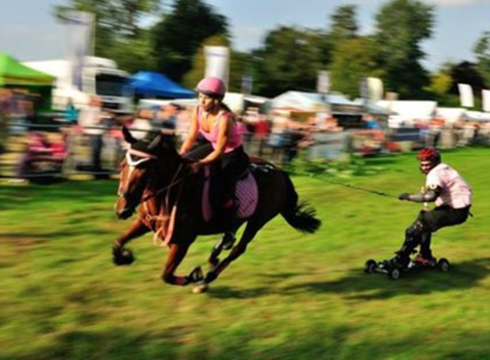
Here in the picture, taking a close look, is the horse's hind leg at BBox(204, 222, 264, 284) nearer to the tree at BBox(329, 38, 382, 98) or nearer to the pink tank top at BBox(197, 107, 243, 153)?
the pink tank top at BBox(197, 107, 243, 153)

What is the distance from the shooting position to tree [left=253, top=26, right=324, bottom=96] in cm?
7425

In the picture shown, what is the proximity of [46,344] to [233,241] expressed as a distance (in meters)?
2.78

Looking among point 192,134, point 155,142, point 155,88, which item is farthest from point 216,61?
point 155,88

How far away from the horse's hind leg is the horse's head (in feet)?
4.17

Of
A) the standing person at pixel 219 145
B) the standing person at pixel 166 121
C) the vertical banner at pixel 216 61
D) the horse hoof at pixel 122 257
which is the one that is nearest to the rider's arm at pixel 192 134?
the standing person at pixel 219 145

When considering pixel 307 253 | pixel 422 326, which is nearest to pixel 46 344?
pixel 422 326

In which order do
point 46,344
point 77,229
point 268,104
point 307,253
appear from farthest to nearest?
point 268,104 < point 77,229 < point 307,253 < point 46,344

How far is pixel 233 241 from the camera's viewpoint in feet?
24.4

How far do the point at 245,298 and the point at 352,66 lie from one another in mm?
63915

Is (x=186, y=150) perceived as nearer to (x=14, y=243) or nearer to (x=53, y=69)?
(x=14, y=243)

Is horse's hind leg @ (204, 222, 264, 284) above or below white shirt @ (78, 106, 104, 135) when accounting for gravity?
below

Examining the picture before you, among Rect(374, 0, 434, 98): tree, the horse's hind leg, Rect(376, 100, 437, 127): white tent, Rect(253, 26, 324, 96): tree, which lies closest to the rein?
the horse's hind leg

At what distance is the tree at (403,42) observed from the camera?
79.8 meters

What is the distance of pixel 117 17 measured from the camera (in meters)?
75.1
